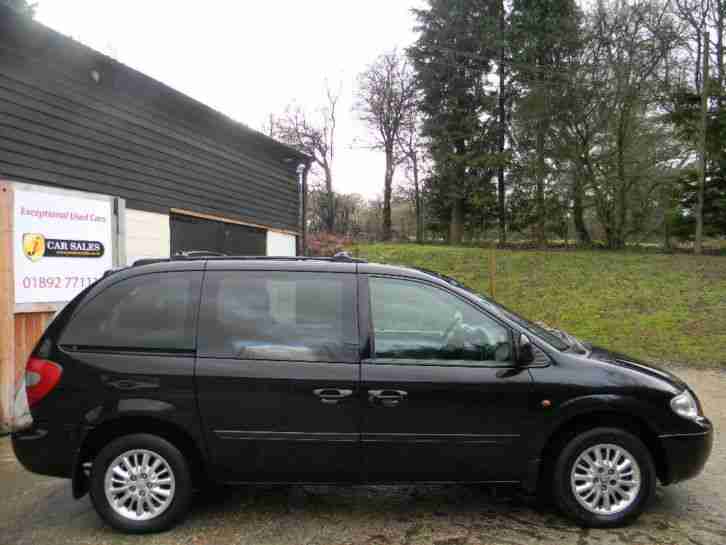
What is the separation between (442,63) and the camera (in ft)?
86.4

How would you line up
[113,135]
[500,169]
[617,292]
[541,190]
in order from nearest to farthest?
[113,135]
[617,292]
[541,190]
[500,169]

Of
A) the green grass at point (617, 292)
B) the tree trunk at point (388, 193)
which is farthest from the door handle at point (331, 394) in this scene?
the tree trunk at point (388, 193)

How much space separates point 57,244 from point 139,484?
3.70 metres

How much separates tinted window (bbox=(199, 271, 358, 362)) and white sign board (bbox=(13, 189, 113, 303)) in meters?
3.24

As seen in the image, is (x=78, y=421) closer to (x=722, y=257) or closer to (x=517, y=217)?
(x=722, y=257)

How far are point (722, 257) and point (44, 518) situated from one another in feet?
69.1

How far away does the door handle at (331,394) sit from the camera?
3.29 m

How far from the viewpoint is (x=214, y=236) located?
9805 millimetres

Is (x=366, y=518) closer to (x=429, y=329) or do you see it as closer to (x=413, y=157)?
(x=429, y=329)

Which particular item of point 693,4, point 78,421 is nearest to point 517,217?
point 693,4

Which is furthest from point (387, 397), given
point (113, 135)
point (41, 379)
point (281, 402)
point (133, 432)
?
point (113, 135)

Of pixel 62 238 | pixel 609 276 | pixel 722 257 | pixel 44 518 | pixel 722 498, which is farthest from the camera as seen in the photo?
pixel 722 257

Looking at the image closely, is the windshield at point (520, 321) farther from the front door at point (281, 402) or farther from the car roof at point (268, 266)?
the front door at point (281, 402)

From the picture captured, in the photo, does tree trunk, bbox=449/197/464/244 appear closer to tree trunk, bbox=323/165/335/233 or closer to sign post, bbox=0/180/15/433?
tree trunk, bbox=323/165/335/233
